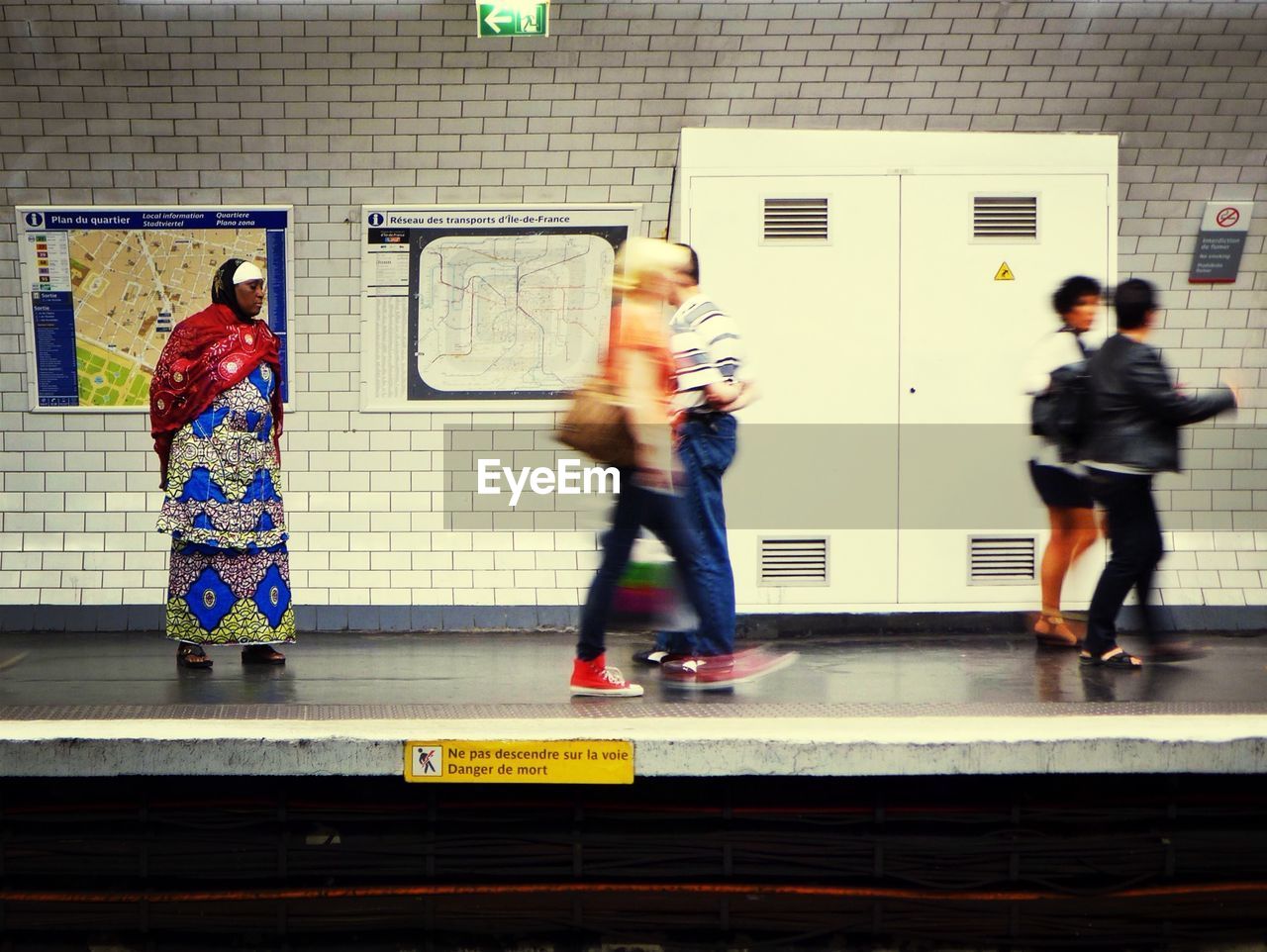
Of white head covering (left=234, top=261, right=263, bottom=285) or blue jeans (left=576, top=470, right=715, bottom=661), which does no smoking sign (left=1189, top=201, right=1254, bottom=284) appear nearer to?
blue jeans (left=576, top=470, right=715, bottom=661)

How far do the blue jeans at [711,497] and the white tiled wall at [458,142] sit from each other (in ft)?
7.04

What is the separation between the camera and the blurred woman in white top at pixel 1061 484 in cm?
534

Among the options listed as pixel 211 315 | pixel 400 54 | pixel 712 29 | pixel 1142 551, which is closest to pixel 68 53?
pixel 400 54

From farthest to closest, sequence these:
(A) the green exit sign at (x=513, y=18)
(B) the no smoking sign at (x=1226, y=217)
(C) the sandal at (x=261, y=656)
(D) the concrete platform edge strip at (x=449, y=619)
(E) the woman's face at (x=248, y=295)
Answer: (B) the no smoking sign at (x=1226, y=217) → (D) the concrete platform edge strip at (x=449, y=619) → (A) the green exit sign at (x=513, y=18) → (C) the sandal at (x=261, y=656) → (E) the woman's face at (x=248, y=295)

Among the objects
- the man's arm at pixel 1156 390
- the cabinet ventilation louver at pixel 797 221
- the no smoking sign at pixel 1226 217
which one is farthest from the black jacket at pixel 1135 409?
the no smoking sign at pixel 1226 217

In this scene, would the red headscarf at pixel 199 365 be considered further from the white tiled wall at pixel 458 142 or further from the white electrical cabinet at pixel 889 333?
the white electrical cabinet at pixel 889 333

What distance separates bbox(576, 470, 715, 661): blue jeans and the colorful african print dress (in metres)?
1.56

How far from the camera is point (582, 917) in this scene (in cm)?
354

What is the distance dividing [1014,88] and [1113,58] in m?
0.53

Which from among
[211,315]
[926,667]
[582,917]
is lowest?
[582,917]

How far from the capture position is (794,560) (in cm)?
610

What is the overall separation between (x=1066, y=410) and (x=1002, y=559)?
1301 millimetres

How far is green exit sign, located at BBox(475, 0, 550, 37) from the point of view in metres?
6.23

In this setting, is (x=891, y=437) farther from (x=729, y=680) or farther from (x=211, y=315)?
(x=211, y=315)
